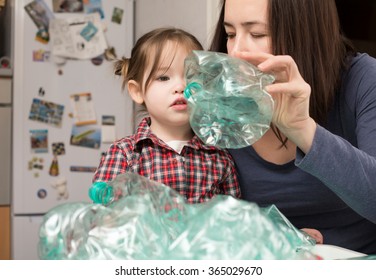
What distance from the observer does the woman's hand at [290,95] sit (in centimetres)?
90

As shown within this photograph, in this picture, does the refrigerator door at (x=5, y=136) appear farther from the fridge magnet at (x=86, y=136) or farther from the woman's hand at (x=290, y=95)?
the woman's hand at (x=290, y=95)

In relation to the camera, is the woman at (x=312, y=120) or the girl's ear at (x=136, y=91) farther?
the girl's ear at (x=136, y=91)

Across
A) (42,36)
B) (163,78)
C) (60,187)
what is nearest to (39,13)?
(42,36)

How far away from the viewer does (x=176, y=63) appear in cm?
133

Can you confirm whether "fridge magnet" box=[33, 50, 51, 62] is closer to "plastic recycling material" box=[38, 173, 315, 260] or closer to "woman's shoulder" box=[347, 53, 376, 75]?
"woman's shoulder" box=[347, 53, 376, 75]

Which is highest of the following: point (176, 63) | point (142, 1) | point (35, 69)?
point (142, 1)

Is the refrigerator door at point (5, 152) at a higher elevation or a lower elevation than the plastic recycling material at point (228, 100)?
lower

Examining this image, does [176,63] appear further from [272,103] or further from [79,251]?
[79,251]

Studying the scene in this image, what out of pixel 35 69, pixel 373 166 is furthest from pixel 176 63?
pixel 35 69

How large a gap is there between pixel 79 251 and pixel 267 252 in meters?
0.21

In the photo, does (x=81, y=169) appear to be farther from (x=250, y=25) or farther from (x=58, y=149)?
(x=250, y=25)

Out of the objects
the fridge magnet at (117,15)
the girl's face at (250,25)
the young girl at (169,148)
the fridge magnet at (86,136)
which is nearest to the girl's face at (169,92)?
the young girl at (169,148)

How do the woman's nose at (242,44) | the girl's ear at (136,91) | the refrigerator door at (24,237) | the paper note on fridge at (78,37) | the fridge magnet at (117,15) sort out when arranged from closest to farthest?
1. the woman's nose at (242,44)
2. the girl's ear at (136,91)
3. the refrigerator door at (24,237)
4. the paper note on fridge at (78,37)
5. the fridge magnet at (117,15)

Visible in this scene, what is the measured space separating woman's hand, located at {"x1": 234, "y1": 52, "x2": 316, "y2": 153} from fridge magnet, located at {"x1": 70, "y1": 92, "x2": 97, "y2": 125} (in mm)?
2179
